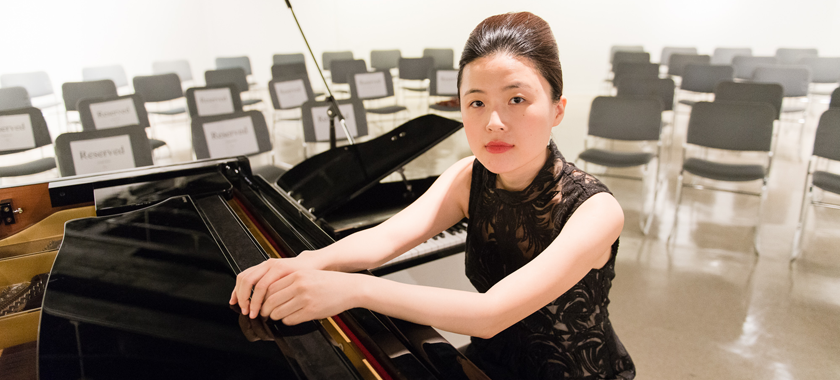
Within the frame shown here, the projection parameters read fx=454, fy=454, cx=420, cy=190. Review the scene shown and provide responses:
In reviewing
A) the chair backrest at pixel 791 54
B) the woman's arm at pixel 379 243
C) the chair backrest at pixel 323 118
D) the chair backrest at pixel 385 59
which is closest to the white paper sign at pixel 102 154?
the chair backrest at pixel 323 118

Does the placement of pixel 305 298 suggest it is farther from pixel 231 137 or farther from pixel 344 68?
pixel 344 68

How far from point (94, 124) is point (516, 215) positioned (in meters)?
3.46

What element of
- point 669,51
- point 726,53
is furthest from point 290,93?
point 726,53

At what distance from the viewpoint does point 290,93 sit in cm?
473

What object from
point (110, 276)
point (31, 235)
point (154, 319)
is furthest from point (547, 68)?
point (31, 235)

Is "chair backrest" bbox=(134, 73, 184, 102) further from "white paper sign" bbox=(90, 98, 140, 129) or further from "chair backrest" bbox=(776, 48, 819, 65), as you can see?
"chair backrest" bbox=(776, 48, 819, 65)

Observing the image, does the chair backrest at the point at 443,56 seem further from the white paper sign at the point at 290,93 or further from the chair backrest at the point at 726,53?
the chair backrest at the point at 726,53

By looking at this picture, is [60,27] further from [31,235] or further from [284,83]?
[31,235]

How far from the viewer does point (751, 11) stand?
23.5 feet

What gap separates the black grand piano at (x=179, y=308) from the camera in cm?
67

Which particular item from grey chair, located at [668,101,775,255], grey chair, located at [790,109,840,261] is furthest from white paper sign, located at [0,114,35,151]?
grey chair, located at [790,109,840,261]

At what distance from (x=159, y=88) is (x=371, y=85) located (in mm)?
2259

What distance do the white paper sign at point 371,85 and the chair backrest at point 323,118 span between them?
1.25 meters

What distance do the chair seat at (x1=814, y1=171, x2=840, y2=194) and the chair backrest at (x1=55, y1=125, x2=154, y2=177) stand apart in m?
3.94
